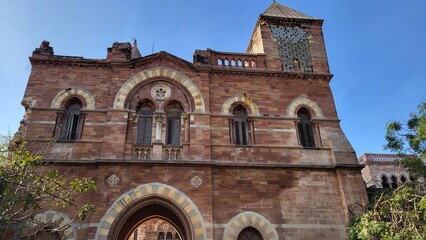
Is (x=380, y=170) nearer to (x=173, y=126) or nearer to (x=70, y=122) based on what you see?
(x=173, y=126)

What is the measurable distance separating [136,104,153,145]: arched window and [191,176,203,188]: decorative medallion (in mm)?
2351

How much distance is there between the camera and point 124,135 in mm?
12727

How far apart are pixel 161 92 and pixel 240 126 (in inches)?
140

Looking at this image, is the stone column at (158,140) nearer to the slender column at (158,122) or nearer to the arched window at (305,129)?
the slender column at (158,122)

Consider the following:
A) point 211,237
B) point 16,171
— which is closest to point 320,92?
point 211,237

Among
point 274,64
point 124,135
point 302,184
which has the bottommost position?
point 302,184

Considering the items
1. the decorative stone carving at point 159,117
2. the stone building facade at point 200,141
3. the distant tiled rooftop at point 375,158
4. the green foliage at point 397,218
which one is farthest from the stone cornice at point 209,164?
the distant tiled rooftop at point 375,158

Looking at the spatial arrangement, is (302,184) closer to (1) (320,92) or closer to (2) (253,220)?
(2) (253,220)

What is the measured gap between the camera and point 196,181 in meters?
12.1

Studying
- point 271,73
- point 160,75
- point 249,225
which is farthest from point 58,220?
point 271,73

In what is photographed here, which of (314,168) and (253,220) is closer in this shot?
(253,220)

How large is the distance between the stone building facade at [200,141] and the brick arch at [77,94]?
41 millimetres

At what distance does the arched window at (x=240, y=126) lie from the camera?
13.7 m

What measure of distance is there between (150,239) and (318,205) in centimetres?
1178
